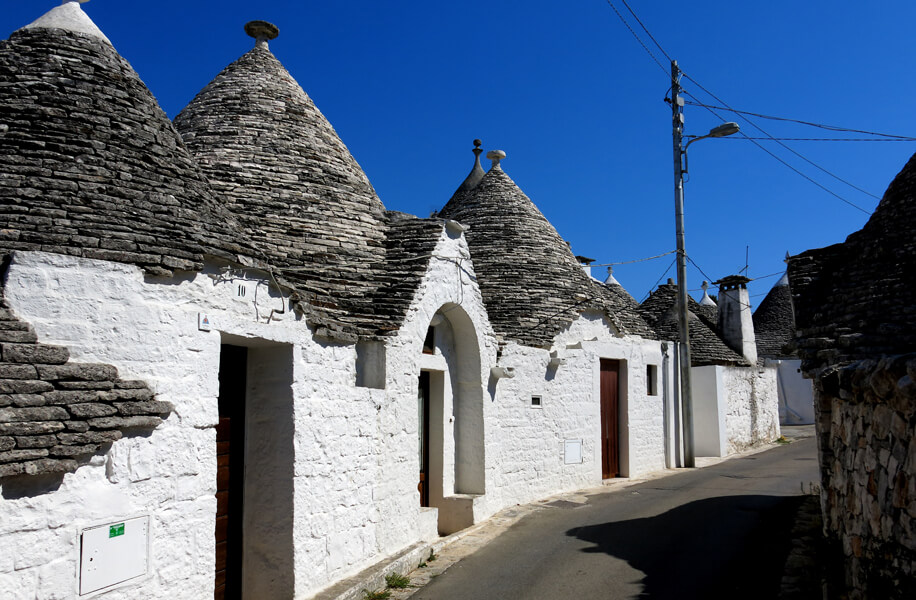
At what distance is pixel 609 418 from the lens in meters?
14.9

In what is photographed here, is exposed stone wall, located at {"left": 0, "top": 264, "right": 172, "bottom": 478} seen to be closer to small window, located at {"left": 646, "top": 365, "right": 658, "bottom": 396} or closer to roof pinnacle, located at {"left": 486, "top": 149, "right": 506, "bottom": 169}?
roof pinnacle, located at {"left": 486, "top": 149, "right": 506, "bottom": 169}

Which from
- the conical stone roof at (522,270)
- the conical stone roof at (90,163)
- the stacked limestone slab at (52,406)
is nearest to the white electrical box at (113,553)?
the stacked limestone slab at (52,406)

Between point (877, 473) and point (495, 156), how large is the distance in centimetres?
1222

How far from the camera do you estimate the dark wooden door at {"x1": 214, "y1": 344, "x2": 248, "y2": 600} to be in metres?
6.54

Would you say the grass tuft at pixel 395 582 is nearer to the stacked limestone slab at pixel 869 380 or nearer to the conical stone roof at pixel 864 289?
the stacked limestone slab at pixel 869 380

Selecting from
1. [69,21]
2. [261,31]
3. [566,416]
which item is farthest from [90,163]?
[566,416]

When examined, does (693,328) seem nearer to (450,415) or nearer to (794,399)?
(794,399)

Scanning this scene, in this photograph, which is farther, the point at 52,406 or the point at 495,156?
the point at 495,156

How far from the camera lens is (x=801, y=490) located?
12.2m

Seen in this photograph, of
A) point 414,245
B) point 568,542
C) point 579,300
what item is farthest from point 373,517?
point 579,300

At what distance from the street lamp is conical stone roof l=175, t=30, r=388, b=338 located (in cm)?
850

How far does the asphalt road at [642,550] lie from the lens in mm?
7105

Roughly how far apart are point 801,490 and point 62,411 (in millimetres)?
11353

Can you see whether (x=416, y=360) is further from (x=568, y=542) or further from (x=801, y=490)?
(x=801, y=490)
